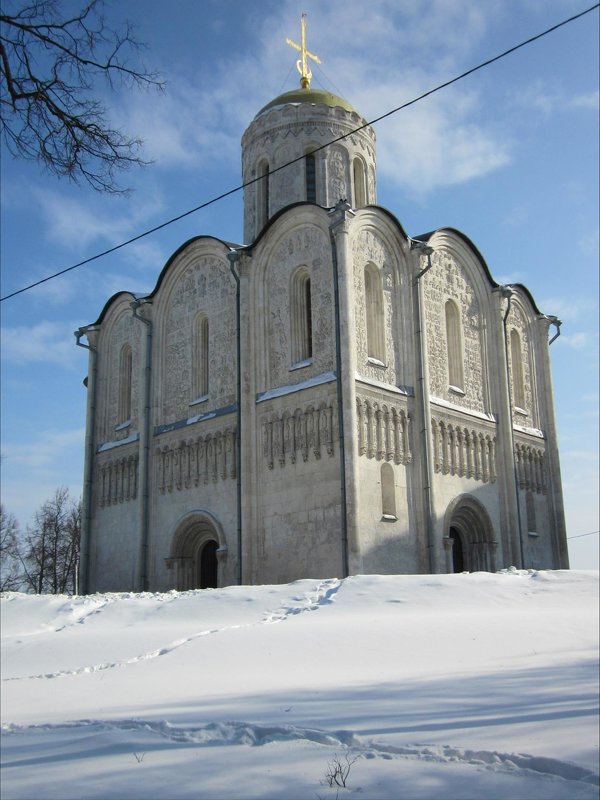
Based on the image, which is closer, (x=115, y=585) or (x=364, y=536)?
(x=364, y=536)

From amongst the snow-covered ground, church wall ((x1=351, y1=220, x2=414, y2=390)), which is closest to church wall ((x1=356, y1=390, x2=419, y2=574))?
church wall ((x1=351, y1=220, x2=414, y2=390))

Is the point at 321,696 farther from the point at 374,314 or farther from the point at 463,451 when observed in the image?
the point at 463,451

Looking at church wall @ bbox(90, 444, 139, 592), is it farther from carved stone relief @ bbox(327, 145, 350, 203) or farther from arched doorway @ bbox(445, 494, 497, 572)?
carved stone relief @ bbox(327, 145, 350, 203)

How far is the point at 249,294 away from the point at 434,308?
4668 millimetres

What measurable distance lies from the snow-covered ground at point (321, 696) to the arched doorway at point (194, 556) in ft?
26.1

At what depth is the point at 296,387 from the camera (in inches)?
759

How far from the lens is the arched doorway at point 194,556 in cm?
2105

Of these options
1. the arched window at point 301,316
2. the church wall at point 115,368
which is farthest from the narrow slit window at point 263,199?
the church wall at point 115,368

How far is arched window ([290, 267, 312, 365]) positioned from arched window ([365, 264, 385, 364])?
138cm

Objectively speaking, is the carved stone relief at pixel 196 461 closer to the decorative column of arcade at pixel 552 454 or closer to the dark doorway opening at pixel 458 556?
the dark doorway opening at pixel 458 556

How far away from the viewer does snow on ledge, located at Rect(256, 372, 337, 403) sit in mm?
18750

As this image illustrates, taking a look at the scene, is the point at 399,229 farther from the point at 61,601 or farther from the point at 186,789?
the point at 186,789

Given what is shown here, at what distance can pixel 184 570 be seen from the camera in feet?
69.7

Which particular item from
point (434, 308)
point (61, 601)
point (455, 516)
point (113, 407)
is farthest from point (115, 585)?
point (434, 308)
